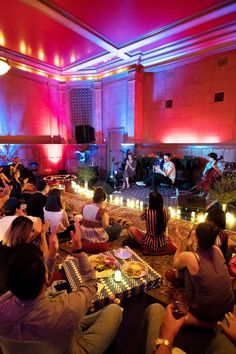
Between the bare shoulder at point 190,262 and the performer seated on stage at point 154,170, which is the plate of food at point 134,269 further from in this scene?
the performer seated on stage at point 154,170

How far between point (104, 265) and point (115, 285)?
284 millimetres

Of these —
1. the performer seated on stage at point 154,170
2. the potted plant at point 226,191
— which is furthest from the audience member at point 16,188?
the potted plant at point 226,191

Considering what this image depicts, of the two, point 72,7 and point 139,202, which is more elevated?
point 72,7

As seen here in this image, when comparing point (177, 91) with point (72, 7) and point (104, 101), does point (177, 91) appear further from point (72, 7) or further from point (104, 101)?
point (72, 7)

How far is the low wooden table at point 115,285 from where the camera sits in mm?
1949

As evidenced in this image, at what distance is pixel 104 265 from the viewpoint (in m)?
2.34

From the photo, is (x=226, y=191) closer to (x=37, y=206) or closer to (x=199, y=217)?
(x=199, y=217)

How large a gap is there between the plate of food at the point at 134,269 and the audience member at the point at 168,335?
78 cm

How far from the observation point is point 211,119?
7.80 metres

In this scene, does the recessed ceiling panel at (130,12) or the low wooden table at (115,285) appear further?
the recessed ceiling panel at (130,12)

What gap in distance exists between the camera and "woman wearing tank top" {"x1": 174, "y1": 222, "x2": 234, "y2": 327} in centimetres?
169

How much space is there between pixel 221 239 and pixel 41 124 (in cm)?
1026

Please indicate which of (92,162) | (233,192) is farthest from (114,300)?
(92,162)

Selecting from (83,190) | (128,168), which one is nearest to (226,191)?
(128,168)
